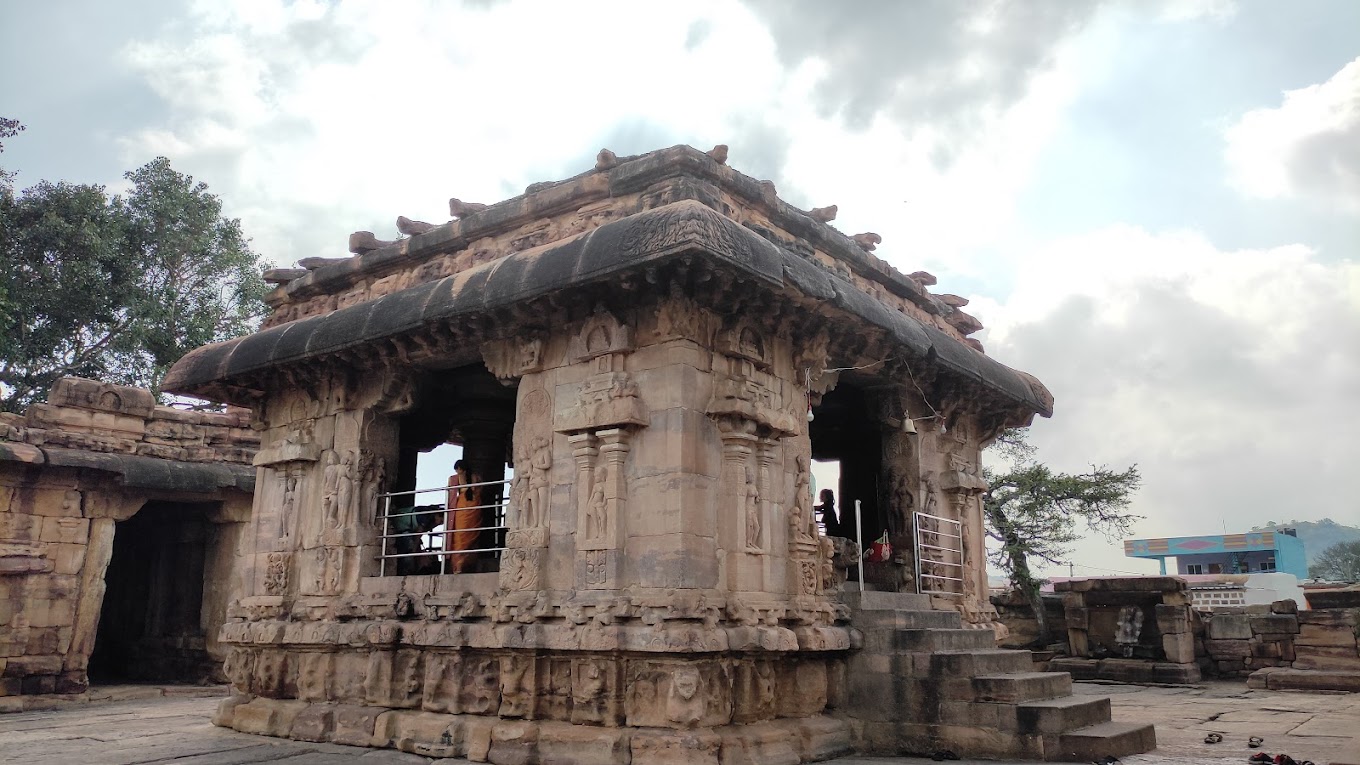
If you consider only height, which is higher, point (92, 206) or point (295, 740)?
point (92, 206)

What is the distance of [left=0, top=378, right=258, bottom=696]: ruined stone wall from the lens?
1248 cm

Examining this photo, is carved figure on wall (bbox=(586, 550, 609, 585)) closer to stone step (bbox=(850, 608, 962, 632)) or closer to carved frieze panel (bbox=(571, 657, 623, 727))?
carved frieze panel (bbox=(571, 657, 623, 727))

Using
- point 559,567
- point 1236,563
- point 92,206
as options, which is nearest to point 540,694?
point 559,567

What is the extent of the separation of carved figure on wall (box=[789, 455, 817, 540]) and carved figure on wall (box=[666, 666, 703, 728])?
1.57m

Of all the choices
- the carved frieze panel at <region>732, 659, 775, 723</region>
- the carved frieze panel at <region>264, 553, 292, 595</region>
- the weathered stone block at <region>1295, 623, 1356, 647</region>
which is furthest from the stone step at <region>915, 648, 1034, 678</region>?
the weathered stone block at <region>1295, 623, 1356, 647</region>

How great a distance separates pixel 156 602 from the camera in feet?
51.6

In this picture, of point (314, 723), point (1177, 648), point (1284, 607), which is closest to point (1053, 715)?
point (314, 723)

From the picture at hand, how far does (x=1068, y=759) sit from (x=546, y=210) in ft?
19.0

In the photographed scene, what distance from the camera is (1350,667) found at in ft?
40.1

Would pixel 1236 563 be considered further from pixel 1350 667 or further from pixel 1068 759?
pixel 1068 759

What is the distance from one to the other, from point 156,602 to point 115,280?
8345mm

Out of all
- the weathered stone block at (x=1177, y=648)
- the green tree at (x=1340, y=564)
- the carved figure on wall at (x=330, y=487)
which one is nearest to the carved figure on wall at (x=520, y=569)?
the carved figure on wall at (x=330, y=487)

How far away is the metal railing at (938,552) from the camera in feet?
30.3

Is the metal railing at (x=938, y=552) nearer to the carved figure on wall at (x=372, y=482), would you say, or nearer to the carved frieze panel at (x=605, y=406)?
the carved frieze panel at (x=605, y=406)
